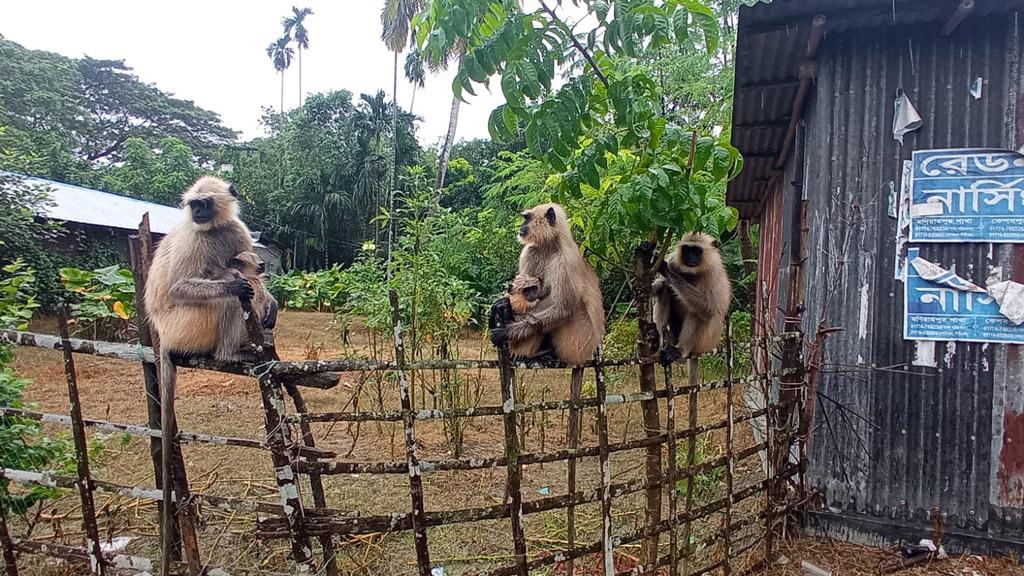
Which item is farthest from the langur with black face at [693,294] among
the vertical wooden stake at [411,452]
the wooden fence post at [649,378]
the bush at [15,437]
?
the bush at [15,437]

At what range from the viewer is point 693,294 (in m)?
4.80

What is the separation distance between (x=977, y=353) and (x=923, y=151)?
161 centimetres

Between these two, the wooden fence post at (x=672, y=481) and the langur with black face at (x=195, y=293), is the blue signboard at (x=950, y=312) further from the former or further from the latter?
the langur with black face at (x=195, y=293)

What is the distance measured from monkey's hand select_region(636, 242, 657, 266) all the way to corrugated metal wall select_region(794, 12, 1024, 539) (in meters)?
1.90

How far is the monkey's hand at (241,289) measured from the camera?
10.3ft

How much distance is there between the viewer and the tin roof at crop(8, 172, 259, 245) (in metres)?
14.8

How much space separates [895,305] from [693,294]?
1.56 metres

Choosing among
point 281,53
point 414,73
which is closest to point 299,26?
point 281,53

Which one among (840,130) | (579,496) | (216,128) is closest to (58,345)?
(579,496)

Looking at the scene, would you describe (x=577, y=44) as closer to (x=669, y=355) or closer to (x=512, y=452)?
(x=669, y=355)

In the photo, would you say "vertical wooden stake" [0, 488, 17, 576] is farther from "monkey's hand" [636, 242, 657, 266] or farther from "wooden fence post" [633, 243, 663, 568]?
"monkey's hand" [636, 242, 657, 266]

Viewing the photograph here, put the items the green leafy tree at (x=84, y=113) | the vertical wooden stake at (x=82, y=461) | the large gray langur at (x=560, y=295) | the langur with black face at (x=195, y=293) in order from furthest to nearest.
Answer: the green leafy tree at (x=84, y=113), the large gray langur at (x=560, y=295), the vertical wooden stake at (x=82, y=461), the langur with black face at (x=195, y=293)

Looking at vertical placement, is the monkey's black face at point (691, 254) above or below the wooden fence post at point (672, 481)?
above

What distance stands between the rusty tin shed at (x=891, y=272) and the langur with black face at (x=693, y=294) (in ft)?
2.01
